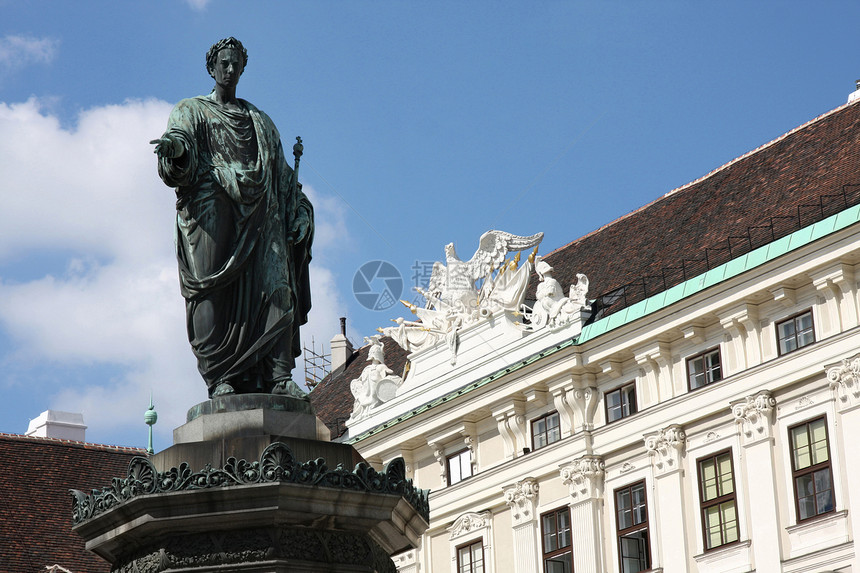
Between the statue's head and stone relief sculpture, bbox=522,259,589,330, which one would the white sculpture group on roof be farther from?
the statue's head

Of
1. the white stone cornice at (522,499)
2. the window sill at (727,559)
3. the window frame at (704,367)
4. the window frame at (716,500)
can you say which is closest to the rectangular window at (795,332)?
the window frame at (704,367)

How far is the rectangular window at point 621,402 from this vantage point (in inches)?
1308

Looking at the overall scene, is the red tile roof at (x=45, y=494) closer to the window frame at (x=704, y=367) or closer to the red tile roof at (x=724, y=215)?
the red tile roof at (x=724, y=215)

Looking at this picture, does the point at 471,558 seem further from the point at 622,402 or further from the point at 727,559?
the point at 727,559

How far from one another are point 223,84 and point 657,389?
75.9 feet

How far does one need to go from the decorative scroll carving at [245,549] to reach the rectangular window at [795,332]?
71.3 ft

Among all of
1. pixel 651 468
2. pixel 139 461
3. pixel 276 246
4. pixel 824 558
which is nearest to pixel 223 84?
pixel 276 246

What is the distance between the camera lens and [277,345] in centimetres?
978

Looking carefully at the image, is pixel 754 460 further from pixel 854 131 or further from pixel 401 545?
pixel 401 545

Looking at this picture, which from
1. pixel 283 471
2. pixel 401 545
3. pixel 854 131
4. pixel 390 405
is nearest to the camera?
pixel 283 471

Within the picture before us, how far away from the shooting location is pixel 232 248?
9.82 m

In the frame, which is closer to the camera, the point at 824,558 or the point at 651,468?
the point at 824,558

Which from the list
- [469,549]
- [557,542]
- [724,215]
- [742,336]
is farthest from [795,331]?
[469,549]

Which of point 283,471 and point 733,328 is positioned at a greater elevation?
point 733,328
